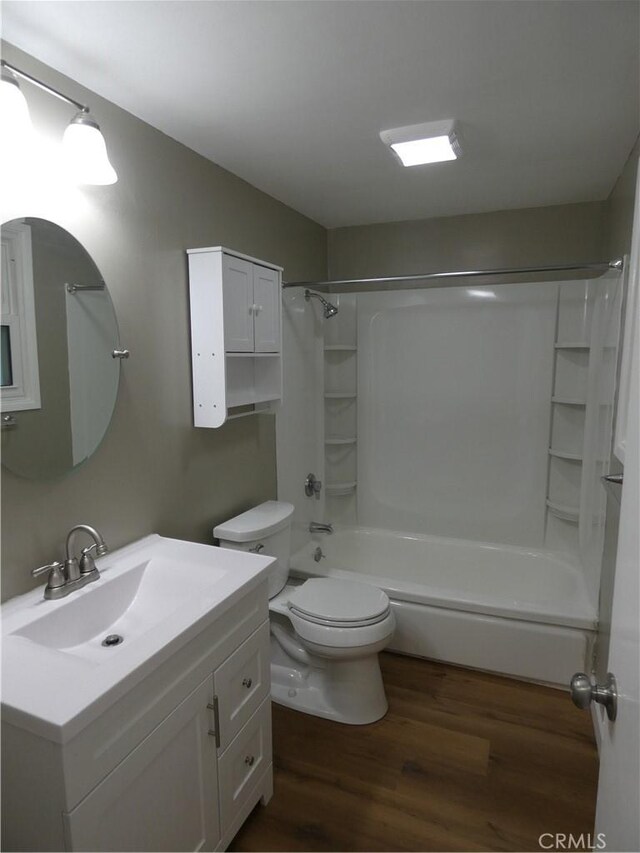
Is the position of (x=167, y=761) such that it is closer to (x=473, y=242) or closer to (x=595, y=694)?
(x=595, y=694)

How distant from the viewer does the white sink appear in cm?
101

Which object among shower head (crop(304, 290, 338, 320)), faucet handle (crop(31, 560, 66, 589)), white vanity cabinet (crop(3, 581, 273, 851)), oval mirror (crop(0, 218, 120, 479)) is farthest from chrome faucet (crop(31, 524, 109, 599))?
shower head (crop(304, 290, 338, 320))

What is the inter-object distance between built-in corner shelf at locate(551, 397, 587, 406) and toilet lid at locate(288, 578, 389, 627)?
4.99 ft

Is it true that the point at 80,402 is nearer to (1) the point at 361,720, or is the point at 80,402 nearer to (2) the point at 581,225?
(1) the point at 361,720

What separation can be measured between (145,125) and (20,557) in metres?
1.50

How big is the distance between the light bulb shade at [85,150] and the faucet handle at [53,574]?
111 cm

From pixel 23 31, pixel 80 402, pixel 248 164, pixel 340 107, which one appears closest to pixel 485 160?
pixel 340 107

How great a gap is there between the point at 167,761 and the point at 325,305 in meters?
2.55

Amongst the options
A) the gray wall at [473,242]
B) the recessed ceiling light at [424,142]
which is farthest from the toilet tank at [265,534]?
the gray wall at [473,242]

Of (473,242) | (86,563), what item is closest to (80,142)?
(86,563)

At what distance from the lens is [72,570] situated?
1.48 meters

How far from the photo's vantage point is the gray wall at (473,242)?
2.91 metres

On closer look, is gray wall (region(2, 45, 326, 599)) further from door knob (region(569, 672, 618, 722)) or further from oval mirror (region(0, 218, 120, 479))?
door knob (region(569, 672, 618, 722))

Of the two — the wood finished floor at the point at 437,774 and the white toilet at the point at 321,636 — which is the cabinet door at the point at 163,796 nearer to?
the wood finished floor at the point at 437,774
